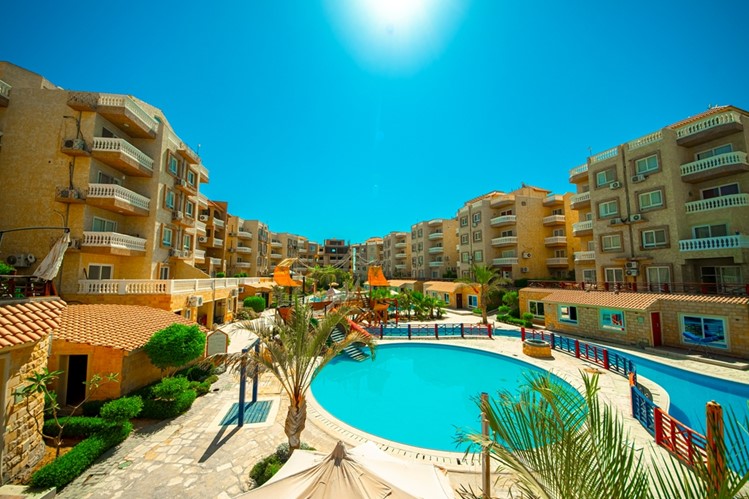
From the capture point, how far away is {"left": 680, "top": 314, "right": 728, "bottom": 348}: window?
1787cm

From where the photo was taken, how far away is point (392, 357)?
832 inches

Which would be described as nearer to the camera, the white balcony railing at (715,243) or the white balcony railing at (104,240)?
the white balcony railing at (104,240)

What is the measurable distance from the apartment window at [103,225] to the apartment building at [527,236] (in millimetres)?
36879

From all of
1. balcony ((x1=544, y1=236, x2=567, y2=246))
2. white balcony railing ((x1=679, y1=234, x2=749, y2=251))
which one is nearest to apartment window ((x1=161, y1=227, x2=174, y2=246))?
white balcony railing ((x1=679, y1=234, x2=749, y2=251))

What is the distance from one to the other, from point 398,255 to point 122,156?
56.1m

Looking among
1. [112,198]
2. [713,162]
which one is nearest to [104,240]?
[112,198]

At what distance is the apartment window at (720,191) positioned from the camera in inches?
835

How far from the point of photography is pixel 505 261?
1516 inches

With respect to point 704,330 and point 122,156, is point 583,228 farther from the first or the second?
point 122,156

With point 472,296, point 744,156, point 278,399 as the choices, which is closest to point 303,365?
point 278,399

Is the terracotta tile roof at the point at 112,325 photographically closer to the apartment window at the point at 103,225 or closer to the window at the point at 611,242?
the apartment window at the point at 103,225

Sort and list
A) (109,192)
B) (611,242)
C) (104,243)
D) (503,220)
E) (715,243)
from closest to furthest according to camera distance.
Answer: (104,243) → (109,192) → (715,243) → (611,242) → (503,220)

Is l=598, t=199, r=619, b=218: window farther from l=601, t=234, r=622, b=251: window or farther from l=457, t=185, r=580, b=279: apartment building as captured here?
l=457, t=185, r=580, b=279: apartment building

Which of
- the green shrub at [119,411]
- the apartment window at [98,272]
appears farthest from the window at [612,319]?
the apartment window at [98,272]
